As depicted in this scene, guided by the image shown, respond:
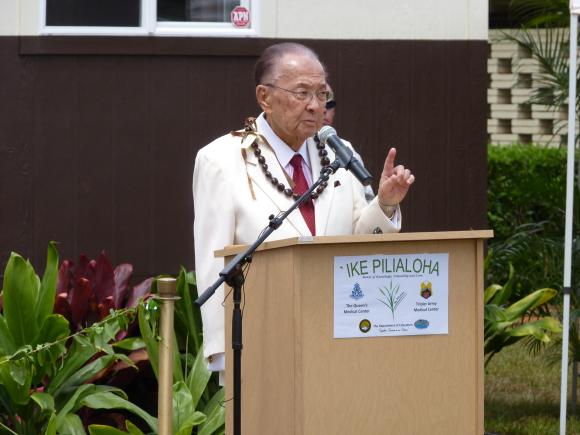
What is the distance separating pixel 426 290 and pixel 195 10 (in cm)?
528

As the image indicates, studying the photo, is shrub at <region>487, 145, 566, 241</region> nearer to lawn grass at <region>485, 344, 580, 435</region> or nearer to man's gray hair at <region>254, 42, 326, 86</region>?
lawn grass at <region>485, 344, 580, 435</region>

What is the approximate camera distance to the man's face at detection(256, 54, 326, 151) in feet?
15.7

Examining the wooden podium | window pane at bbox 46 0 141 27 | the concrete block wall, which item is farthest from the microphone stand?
the concrete block wall

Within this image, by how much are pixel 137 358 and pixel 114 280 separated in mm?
658

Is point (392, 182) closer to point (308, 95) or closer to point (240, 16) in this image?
point (308, 95)

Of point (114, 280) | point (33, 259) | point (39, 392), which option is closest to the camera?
point (39, 392)

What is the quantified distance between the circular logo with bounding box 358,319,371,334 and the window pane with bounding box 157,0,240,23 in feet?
17.4

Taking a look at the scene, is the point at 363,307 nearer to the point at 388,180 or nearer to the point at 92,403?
the point at 388,180

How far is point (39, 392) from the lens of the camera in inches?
243

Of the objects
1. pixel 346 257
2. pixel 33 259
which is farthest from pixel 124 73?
pixel 346 257

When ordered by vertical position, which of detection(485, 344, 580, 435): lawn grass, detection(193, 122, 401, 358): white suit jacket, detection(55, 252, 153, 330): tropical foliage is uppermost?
detection(193, 122, 401, 358): white suit jacket

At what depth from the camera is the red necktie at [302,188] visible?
15.8 feet

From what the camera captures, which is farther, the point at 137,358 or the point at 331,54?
the point at 331,54

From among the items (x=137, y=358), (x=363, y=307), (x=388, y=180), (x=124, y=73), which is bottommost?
(x=137, y=358)
